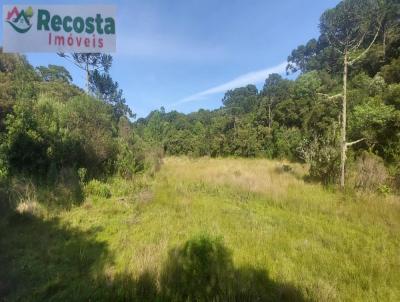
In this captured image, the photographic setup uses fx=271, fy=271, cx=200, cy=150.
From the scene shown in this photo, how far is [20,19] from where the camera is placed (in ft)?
13.4

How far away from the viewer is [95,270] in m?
4.11

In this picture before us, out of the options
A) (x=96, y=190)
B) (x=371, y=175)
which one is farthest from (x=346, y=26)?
(x=96, y=190)

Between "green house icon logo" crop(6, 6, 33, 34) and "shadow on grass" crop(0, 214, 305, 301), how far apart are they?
3.62 m

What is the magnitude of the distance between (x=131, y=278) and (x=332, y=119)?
15658 mm

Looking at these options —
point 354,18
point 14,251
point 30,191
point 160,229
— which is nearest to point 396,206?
point 160,229

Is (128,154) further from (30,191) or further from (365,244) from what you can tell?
(365,244)

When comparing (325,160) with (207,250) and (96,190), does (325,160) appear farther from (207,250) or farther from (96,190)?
(96,190)

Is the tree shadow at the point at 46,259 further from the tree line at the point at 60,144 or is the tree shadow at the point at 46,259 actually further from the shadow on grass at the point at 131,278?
the tree line at the point at 60,144

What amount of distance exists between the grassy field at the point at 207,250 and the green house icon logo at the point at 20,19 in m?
3.65

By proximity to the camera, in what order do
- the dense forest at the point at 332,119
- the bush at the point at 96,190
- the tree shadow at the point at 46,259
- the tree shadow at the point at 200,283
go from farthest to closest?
1. the dense forest at the point at 332,119
2. the bush at the point at 96,190
3. the tree shadow at the point at 46,259
4. the tree shadow at the point at 200,283

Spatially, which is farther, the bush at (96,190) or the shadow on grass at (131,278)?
the bush at (96,190)

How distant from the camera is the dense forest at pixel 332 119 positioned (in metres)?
9.35

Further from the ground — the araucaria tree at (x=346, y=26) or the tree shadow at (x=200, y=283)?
the araucaria tree at (x=346, y=26)

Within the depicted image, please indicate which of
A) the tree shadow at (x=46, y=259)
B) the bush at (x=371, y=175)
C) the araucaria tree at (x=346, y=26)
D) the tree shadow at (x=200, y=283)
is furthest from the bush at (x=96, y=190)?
the bush at (x=371, y=175)
